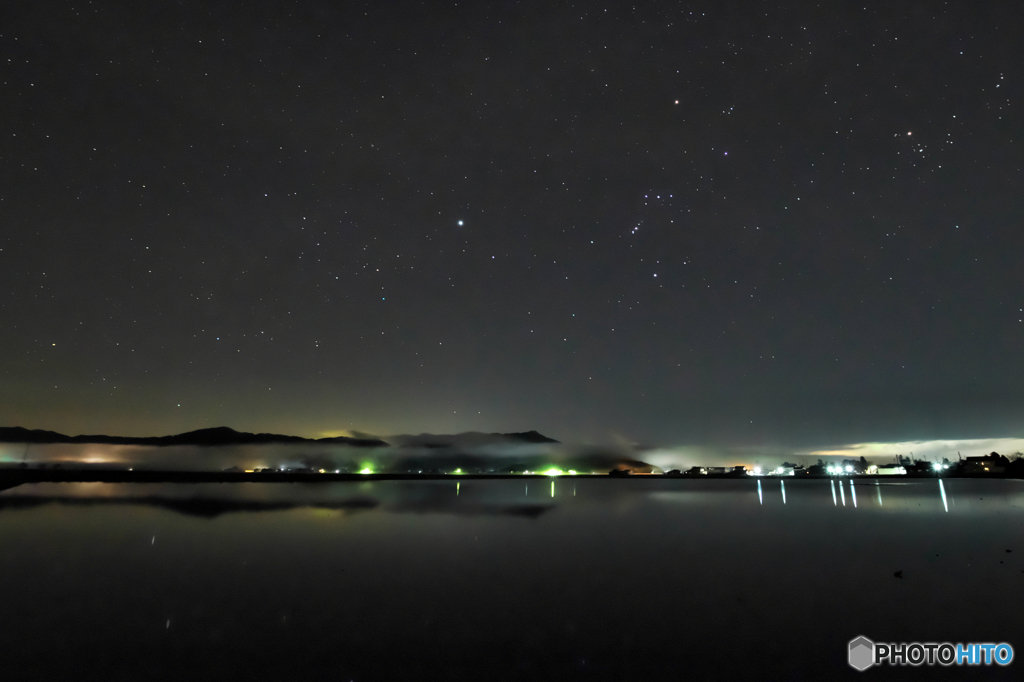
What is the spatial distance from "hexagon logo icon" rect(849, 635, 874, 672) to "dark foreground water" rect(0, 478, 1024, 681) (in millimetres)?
197

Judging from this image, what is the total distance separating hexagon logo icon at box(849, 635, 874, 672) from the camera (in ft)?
29.0

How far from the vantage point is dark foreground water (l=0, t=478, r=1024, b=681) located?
8750 mm

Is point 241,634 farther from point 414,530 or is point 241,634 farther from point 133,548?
point 414,530

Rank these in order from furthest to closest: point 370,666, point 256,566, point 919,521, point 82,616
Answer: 1. point 919,521
2. point 256,566
3. point 82,616
4. point 370,666

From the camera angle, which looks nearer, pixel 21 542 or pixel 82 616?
pixel 82 616

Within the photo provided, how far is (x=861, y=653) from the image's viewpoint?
31.0 ft

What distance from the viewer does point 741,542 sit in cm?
2327

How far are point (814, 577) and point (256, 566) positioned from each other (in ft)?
55.2

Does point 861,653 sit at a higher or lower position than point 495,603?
higher

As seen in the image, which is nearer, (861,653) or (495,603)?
(861,653)

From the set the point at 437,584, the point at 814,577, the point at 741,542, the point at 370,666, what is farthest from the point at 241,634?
the point at 741,542

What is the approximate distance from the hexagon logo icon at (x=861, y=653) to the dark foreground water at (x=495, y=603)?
197 millimetres

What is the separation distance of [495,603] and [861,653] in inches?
285

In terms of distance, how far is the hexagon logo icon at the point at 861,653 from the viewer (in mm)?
8848
